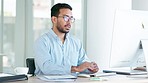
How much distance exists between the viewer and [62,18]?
8.55ft

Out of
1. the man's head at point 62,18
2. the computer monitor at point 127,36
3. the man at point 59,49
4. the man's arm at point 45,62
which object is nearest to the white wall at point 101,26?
the man at point 59,49

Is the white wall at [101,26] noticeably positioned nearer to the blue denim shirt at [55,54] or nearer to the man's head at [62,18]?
the blue denim shirt at [55,54]

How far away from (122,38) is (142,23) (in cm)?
18

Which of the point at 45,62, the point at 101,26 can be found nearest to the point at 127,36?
the point at 45,62

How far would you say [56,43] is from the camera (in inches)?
102

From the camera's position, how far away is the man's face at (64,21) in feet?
8.37

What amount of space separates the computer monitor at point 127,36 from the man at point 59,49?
0.96 ft

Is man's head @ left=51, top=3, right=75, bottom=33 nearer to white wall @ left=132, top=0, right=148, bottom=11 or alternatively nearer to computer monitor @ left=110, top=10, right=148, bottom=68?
computer monitor @ left=110, top=10, right=148, bottom=68

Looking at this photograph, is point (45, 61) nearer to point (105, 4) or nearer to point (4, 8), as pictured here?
point (105, 4)

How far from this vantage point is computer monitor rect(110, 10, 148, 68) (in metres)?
2.02

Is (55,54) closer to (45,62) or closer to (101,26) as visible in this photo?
(45,62)

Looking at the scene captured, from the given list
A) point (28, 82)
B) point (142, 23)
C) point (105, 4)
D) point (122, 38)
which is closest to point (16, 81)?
point (28, 82)

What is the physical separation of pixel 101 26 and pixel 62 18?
1.24m

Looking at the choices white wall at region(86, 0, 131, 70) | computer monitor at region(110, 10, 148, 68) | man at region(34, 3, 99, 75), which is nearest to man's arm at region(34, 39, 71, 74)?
man at region(34, 3, 99, 75)
